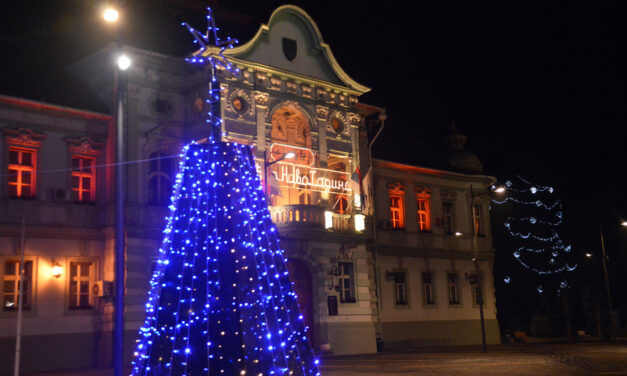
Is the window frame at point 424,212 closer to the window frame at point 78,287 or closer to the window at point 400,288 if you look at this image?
the window at point 400,288

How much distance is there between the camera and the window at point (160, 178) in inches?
1124

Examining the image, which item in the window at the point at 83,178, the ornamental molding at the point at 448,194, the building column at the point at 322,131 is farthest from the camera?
the ornamental molding at the point at 448,194

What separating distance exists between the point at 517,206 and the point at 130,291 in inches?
1260

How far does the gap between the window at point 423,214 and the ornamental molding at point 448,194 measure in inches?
50.5

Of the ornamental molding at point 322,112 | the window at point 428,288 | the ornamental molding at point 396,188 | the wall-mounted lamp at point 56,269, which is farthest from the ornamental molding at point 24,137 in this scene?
the window at point 428,288

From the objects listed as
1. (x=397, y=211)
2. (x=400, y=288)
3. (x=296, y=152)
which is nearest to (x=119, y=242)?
(x=296, y=152)

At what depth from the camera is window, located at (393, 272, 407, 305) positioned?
37.7 meters

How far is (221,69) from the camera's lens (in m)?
29.5

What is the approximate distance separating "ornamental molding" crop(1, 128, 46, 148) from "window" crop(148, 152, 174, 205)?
404 centimetres

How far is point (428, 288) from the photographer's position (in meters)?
39.5

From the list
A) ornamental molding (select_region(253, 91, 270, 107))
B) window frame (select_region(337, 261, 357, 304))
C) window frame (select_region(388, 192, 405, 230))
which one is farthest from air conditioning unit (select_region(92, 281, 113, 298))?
window frame (select_region(388, 192, 405, 230))

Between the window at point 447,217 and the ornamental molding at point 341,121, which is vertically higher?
the ornamental molding at point 341,121

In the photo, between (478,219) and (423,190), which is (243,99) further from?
(478,219)

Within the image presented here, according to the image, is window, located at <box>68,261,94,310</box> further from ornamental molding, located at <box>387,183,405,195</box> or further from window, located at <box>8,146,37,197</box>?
ornamental molding, located at <box>387,183,405,195</box>
